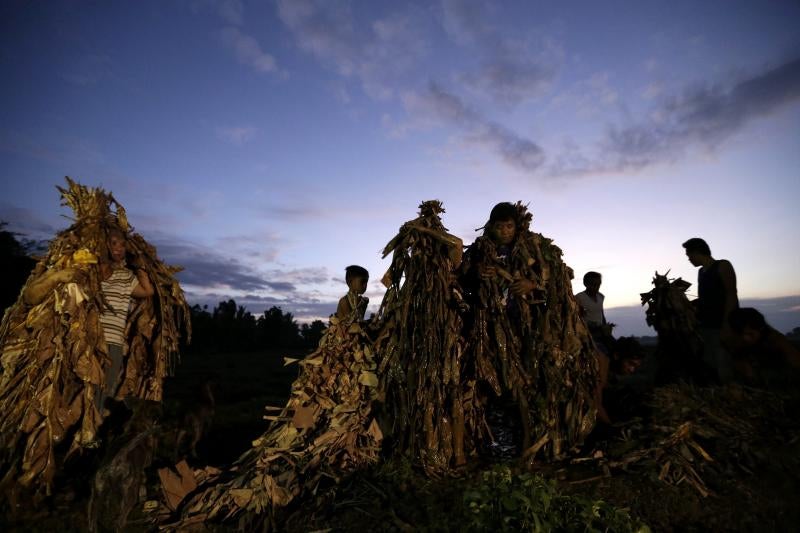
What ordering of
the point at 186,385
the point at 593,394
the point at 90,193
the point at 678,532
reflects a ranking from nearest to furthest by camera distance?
the point at 678,532 → the point at 593,394 → the point at 90,193 → the point at 186,385

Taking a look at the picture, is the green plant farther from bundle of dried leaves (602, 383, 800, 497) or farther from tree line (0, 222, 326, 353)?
tree line (0, 222, 326, 353)

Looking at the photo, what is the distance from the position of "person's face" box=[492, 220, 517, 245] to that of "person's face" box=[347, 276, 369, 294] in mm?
2148

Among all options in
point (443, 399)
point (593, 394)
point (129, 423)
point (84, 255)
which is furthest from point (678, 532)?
point (84, 255)

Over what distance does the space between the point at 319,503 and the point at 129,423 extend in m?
1.93

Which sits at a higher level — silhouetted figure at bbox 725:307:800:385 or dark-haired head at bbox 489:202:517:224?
dark-haired head at bbox 489:202:517:224

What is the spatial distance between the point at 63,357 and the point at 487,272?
4554 mm

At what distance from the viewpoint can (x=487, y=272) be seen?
4.64 meters

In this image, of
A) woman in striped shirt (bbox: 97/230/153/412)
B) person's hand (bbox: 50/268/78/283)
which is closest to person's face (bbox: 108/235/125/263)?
woman in striped shirt (bbox: 97/230/153/412)

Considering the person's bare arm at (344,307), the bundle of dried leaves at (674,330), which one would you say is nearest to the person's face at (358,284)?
the person's bare arm at (344,307)

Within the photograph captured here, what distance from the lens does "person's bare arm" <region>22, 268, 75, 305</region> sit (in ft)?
14.6

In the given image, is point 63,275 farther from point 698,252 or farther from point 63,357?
point 698,252

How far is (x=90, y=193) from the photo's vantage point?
5.12 m

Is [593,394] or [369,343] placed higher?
[369,343]

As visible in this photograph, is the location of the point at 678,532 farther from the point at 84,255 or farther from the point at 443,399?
the point at 84,255
